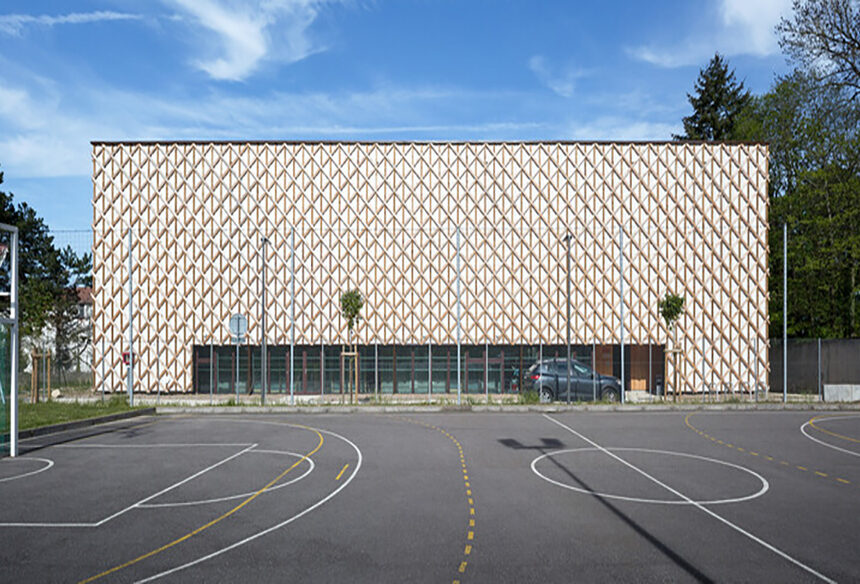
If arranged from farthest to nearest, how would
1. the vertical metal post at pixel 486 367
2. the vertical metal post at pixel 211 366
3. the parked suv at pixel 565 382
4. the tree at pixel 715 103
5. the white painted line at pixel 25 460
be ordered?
the tree at pixel 715 103
the vertical metal post at pixel 211 366
the vertical metal post at pixel 486 367
the parked suv at pixel 565 382
the white painted line at pixel 25 460

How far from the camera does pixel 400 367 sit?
33.7m

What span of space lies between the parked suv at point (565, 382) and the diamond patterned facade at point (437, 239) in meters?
6.26

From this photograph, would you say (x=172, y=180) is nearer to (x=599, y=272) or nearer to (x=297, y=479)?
(x=599, y=272)

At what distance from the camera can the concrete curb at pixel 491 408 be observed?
975 inches

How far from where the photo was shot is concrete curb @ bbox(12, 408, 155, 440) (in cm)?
1770

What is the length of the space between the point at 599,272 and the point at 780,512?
87.4 ft

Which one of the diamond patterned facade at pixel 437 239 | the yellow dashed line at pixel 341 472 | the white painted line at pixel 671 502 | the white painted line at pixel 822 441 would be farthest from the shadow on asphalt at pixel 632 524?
the diamond patterned facade at pixel 437 239

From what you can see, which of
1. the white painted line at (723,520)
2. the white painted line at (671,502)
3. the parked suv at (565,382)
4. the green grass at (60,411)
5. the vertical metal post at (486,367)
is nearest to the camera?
the white painted line at (723,520)

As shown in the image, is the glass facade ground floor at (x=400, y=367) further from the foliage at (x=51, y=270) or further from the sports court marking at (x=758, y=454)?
the sports court marking at (x=758, y=454)

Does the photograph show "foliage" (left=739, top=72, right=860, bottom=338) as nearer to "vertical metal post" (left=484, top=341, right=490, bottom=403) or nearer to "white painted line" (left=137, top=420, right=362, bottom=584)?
"vertical metal post" (left=484, top=341, right=490, bottom=403)

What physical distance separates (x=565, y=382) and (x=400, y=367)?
361 inches

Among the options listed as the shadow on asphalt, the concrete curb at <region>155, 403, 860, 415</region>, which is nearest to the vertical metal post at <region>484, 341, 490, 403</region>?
the concrete curb at <region>155, 403, 860, 415</region>

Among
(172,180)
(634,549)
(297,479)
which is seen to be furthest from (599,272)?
(634,549)

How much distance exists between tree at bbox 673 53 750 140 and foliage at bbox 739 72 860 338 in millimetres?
11015
